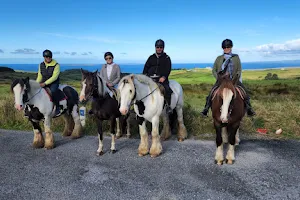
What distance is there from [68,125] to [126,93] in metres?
4.46

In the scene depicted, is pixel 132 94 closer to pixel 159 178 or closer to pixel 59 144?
pixel 159 178

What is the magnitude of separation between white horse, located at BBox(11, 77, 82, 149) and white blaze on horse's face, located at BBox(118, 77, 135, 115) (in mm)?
2872

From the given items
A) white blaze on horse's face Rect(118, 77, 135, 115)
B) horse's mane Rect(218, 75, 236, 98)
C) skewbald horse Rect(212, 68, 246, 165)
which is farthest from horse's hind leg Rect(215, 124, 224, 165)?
white blaze on horse's face Rect(118, 77, 135, 115)

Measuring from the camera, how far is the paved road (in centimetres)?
477

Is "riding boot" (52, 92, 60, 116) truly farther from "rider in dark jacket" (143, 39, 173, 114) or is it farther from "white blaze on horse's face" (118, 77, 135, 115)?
"rider in dark jacket" (143, 39, 173, 114)

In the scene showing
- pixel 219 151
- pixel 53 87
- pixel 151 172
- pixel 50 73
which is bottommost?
pixel 151 172

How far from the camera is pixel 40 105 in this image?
7.16 meters

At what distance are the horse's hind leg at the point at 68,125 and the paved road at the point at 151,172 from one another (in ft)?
3.65

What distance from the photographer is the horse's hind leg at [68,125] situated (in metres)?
9.02

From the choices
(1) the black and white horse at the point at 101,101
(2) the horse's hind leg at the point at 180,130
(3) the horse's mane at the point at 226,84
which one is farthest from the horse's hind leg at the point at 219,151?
(1) the black and white horse at the point at 101,101

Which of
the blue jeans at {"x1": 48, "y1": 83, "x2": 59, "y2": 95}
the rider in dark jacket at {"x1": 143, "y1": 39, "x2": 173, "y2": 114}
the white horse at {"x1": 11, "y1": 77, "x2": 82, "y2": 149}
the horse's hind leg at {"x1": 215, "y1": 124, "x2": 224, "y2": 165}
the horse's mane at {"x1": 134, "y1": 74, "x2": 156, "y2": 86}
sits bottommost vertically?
the horse's hind leg at {"x1": 215, "y1": 124, "x2": 224, "y2": 165}

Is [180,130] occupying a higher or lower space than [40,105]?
lower

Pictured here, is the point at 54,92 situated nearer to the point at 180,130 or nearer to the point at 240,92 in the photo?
the point at 180,130

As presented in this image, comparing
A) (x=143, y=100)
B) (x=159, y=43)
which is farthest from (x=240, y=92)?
(x=159, y=43)
